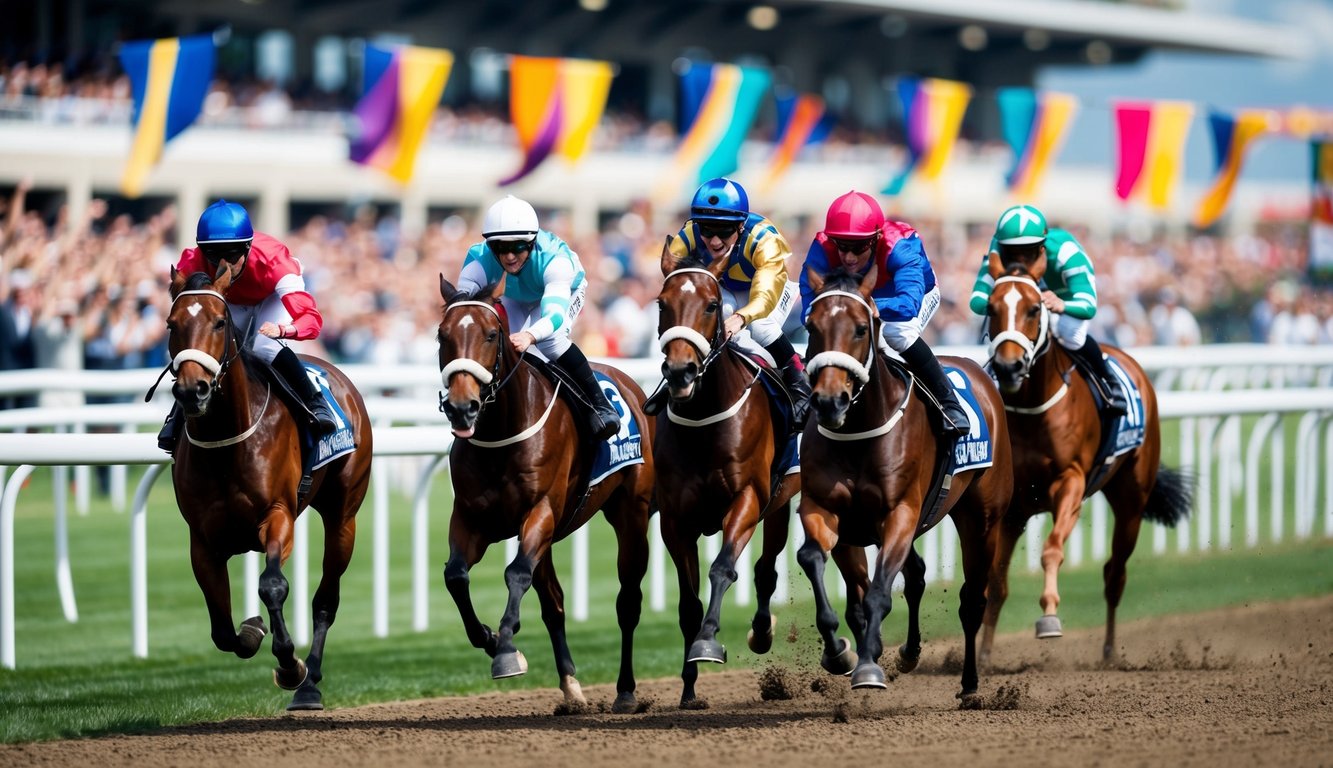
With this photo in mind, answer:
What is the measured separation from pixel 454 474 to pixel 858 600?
5.95 ft

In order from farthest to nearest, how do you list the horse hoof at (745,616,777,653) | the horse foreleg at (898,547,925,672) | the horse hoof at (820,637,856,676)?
the horse foreleg at (898,547,925,672) < the horse hoof at (745,616,777,653) < the horse hoof at (820,637,856,676)

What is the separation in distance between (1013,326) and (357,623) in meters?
3.86

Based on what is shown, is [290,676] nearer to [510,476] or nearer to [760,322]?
[510,476]

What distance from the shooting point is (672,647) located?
331 inches

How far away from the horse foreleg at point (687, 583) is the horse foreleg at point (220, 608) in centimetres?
150

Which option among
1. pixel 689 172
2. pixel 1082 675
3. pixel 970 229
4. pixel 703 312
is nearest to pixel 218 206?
pixel 703 312

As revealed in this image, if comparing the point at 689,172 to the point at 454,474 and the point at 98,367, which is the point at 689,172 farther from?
the point at 454,474

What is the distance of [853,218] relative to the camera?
6262mm

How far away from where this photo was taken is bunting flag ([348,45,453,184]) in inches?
550

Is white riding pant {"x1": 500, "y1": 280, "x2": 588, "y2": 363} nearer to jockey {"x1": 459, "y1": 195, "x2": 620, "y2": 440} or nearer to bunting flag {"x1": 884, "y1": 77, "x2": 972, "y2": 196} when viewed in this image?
jockey {"x1": 459, "y1": 195, "x2": 620, "y2": 440}

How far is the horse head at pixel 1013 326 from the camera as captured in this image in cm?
702

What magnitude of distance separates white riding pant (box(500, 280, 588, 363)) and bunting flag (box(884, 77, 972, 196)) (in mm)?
11466

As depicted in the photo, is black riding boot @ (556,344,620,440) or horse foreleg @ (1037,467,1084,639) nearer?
black riding boot @ (556,344,620,440)

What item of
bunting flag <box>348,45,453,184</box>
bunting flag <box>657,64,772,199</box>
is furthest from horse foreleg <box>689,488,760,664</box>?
bunting flag <box>657,64,772,199</box>
